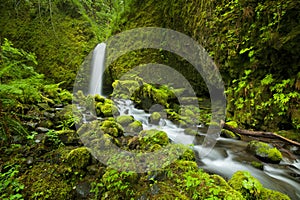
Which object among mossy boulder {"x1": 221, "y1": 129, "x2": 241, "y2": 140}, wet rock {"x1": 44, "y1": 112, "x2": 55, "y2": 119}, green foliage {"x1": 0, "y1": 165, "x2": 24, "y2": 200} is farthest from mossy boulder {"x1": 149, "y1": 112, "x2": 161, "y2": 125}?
green foliage {"x1": 0, "y1": 165, "x2": 24, "y2": 200}

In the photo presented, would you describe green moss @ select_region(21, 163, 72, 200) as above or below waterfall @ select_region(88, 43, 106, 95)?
below

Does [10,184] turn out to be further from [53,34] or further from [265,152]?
[53,34]

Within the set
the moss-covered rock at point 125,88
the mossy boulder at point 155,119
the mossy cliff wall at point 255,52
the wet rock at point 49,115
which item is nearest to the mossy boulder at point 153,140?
the wet rock at point 49,115

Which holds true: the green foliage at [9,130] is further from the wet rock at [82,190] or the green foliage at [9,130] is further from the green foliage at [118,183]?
the green foliage at [118,183]

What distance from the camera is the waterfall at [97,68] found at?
420 inches

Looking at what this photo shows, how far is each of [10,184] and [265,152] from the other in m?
4.31

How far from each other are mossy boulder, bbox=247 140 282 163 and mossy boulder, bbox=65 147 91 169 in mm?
3335

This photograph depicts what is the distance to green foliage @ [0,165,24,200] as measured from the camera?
200 cm

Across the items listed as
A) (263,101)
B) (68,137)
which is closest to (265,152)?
(263,101)

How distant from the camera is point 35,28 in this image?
1027cm

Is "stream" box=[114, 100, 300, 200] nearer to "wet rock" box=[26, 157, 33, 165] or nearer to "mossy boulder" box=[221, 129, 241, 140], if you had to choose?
"mossy boulder" box=[221, 129, 241, 140]

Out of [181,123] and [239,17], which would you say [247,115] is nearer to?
[181,123]

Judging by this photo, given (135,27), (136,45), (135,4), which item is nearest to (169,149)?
(136,45)

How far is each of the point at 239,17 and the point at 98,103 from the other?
5.11 metres
